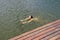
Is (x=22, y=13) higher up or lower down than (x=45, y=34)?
higher up

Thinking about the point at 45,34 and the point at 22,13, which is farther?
the point at 22,13

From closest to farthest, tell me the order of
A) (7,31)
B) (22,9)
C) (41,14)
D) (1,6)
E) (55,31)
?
(55,31), (7,31), (41,14), (22,9), (1,6)

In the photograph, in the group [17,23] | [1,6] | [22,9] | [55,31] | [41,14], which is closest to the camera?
[55,31]

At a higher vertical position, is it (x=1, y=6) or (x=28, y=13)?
(x=1, y=6)

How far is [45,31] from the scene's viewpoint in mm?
3594

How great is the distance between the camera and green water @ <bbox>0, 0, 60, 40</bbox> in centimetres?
622

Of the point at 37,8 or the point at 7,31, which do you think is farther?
the point at 37,8

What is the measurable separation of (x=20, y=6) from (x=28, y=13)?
50.5 inches

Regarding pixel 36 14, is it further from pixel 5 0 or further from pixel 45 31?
pixel 45 31

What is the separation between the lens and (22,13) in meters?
8.09

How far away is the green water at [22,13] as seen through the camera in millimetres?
6215

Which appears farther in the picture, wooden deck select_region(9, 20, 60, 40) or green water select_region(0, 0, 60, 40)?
green water select_region(0, 0, 60, 40)

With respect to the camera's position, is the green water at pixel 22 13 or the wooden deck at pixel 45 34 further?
the green water at pixel 22 13

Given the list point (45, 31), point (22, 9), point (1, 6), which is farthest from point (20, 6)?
point (45, 31)
